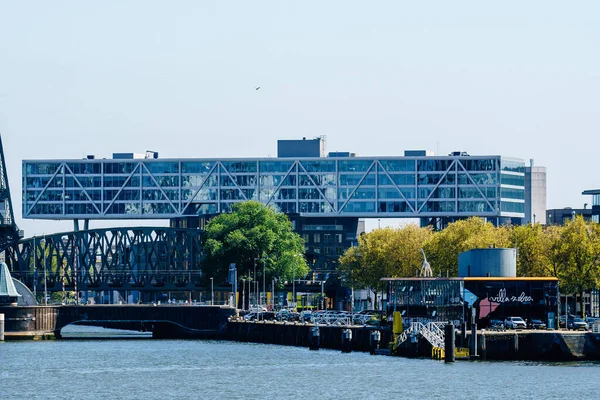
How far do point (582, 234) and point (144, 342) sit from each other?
179ft

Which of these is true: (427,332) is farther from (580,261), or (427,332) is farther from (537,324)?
(580,261)

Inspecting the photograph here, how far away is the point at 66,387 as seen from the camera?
120 m

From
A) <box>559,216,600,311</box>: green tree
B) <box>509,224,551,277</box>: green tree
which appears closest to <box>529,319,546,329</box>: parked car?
<box>559,216,600,311</box>: green tree

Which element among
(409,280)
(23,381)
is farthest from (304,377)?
(409,280)

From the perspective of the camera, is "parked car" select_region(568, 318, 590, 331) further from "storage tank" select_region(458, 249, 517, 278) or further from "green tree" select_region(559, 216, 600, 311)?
"green tree" select_region(559, 216, 600, 311)

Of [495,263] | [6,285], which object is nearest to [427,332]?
[495,263]

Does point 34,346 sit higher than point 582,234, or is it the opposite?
point 582,234

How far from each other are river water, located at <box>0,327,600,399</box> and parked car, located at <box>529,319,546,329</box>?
40.7 feet

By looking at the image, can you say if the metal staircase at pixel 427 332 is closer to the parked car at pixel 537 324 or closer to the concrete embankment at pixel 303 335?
the concrete embankment at pixel 303 335

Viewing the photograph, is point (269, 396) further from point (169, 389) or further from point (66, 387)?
point (66, 387)

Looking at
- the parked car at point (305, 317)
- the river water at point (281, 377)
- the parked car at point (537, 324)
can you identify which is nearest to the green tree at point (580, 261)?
the parked car at point (305, 317)

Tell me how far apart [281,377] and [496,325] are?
27041 mm

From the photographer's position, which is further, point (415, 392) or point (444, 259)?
point (444, 259)

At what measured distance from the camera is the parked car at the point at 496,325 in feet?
466
